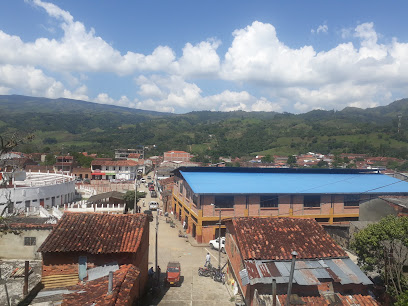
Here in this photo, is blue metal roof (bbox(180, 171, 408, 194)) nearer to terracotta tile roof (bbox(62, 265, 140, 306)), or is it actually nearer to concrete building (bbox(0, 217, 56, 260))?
concrete building (bbox(0, 217, 56, 260))

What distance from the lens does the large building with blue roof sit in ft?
87.9

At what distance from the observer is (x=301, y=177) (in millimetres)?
35875

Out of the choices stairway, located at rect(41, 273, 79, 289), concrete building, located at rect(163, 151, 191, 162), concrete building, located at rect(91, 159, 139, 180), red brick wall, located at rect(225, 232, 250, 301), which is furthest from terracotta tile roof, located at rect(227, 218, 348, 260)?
concrete building, located at rect(163, 151, 191, 162)

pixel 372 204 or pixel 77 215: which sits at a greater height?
pixel 77 215

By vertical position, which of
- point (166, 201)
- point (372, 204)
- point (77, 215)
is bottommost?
point (166, 201)

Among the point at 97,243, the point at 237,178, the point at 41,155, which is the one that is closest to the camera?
the point at 97,243

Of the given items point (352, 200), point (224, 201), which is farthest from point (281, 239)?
point (352, 200)

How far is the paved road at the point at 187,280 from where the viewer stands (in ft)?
49.3

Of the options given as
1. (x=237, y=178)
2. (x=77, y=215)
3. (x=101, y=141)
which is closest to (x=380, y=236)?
(x=77, y=215)

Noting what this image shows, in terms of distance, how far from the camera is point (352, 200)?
30.3m

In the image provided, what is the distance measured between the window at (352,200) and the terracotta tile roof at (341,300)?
19.0 m

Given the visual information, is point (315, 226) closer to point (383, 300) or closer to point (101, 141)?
point (383, 300)

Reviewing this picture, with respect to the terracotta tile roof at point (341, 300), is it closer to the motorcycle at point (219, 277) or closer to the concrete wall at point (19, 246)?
the motorcycle at point (219, 277)

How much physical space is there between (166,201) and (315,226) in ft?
85.0
